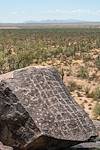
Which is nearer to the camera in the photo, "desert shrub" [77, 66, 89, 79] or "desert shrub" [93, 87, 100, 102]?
"desert shrub" [93, 87, 100, 102]

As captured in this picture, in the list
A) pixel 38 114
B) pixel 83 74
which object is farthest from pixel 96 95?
pixel 38 114

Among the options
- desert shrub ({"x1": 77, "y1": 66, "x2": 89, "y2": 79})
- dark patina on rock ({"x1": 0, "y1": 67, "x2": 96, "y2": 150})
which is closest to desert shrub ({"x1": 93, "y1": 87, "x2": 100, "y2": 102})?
desert shrub ({"x1": 77, "y1": 66, "x2": 89, "y2": 79})

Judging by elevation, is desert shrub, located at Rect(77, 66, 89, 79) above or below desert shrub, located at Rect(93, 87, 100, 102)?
below

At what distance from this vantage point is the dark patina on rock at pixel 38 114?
6.34m

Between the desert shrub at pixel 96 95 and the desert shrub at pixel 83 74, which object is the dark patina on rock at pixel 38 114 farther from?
the desert shrub at pixel 83 74

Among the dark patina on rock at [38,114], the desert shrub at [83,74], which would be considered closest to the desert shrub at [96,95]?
the desert shrub at [83,74]

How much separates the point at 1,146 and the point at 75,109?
4.39 feet

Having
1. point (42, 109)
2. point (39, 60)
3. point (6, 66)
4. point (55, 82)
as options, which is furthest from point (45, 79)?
point (39, 60)

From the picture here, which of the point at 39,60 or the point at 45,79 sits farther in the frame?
the point at 39,60

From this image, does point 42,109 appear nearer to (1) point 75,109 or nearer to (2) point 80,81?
(1) point 75,109

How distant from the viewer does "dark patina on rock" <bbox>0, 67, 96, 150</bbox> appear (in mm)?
6344

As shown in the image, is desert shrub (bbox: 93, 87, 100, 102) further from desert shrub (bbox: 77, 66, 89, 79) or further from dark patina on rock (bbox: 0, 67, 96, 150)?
dark patina on rock (bbox: 0, 67, 96, 150)

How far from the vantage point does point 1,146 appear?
719 centimetres

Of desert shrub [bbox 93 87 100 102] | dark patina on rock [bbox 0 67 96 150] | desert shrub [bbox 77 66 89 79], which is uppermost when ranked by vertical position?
dark patina on rock [bbox 0 67 96 150]
